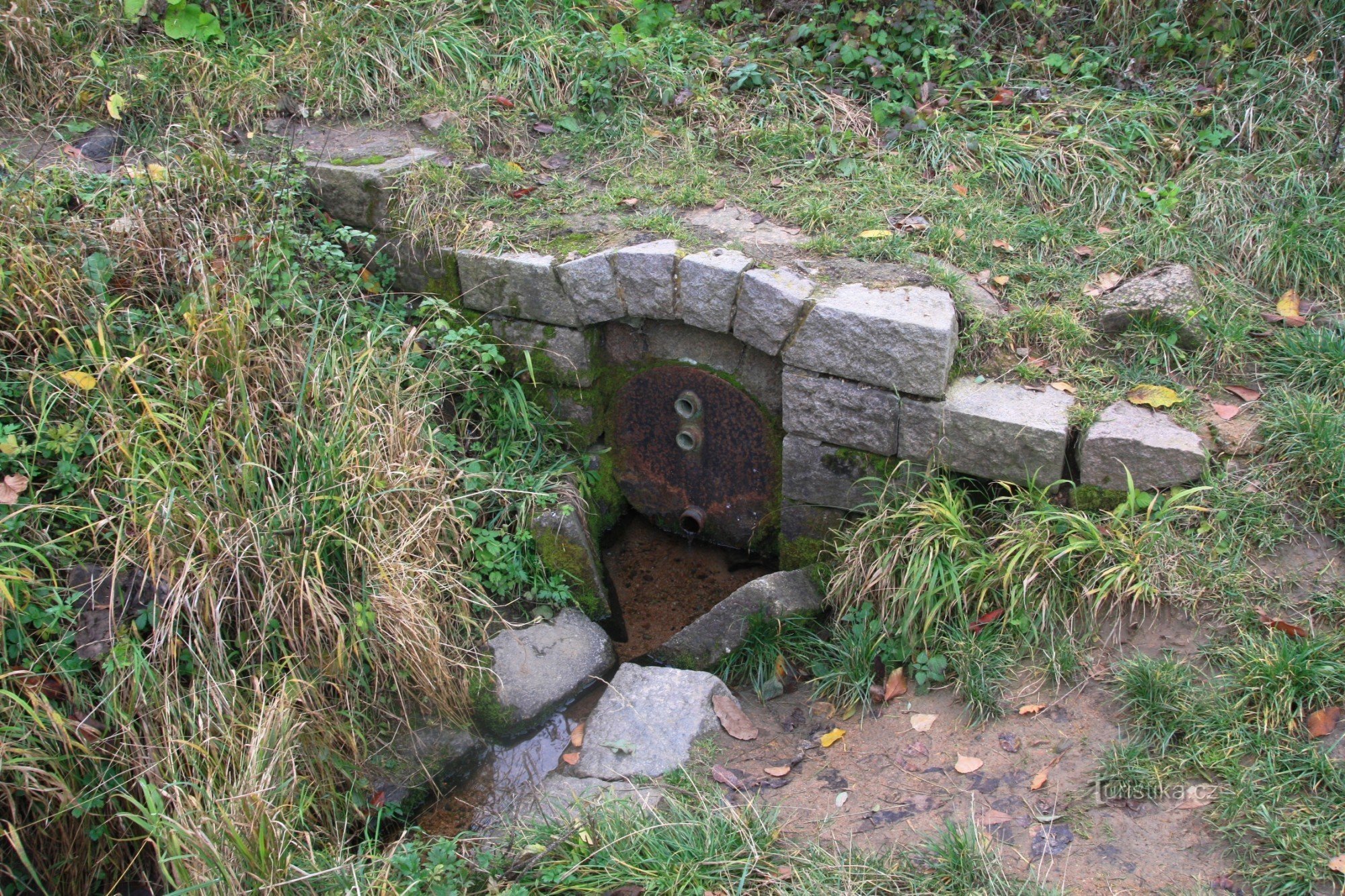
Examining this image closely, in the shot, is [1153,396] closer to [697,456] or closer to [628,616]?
[697,456]

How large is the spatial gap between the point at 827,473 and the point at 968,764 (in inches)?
47.9

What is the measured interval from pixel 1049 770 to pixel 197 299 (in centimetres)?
312

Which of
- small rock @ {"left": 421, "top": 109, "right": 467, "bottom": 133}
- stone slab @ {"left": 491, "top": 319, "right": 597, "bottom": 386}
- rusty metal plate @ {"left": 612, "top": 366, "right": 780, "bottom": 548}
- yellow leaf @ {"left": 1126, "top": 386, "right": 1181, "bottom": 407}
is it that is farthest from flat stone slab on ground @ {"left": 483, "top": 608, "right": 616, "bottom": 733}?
small rock @ {"left": 421, "top": 109, "right": 467, "bottom": 133}

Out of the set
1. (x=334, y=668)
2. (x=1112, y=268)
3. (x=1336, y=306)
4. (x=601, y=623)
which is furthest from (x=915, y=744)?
(x=1336, y=306)

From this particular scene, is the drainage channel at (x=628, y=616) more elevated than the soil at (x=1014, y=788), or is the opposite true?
the soil at (x=1014, y=788)

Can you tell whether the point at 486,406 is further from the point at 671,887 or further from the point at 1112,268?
the point at 1112,268

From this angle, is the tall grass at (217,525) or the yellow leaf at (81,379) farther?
the yellow leaf at (81,379)

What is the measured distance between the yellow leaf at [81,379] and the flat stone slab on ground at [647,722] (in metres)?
1.93

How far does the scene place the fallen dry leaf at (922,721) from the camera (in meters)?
2.99

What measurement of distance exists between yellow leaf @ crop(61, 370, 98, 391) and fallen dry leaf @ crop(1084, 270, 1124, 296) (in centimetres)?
344

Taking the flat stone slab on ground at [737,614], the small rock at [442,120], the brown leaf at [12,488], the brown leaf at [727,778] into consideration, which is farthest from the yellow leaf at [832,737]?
the small rock at [442,120]

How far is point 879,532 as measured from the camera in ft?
11.2

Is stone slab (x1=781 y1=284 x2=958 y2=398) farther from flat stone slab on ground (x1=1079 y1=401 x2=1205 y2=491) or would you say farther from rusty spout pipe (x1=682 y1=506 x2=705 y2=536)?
rusty spout pipe (x1=682 y1=506 x2=705 y2=536)

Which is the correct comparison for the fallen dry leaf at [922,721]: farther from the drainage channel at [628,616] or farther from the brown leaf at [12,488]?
the brown leaf at [12,488]
